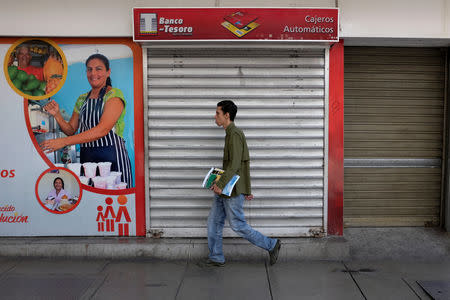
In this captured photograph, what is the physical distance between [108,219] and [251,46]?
295 cm

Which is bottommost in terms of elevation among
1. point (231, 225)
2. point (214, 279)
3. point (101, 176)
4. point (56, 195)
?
point (214, 279)

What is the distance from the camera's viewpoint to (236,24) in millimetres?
5066

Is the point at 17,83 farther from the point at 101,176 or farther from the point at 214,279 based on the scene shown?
the point at 214,279

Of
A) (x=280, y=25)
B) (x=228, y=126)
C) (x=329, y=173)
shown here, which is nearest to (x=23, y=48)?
(x=228, y=126)

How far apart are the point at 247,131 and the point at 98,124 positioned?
1966 millimetres

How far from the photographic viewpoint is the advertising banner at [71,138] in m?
5.36

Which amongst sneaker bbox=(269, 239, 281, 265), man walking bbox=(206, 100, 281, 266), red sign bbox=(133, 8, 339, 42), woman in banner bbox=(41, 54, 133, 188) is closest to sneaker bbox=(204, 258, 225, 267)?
man walking bbox=(206, 100, 281, 266)

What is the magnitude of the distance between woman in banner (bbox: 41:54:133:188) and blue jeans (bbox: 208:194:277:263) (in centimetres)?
129

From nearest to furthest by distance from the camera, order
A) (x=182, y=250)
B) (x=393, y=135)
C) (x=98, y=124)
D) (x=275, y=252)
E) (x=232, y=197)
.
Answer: (x=232, y=197) → (x=275, y=252) → (x=182, y=250) → (x=98, y=124) → (x=393, y=135)

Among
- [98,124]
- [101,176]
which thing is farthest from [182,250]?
[98,124]

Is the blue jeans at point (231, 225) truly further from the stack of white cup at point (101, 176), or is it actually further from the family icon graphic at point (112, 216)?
the stack of white cup at point (101, 176)

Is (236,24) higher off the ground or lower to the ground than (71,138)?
higher

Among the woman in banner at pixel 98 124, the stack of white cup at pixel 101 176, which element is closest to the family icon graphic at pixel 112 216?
the stack of white cup at pixel 101 176

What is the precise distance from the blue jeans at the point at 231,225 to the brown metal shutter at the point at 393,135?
5.73 feet
